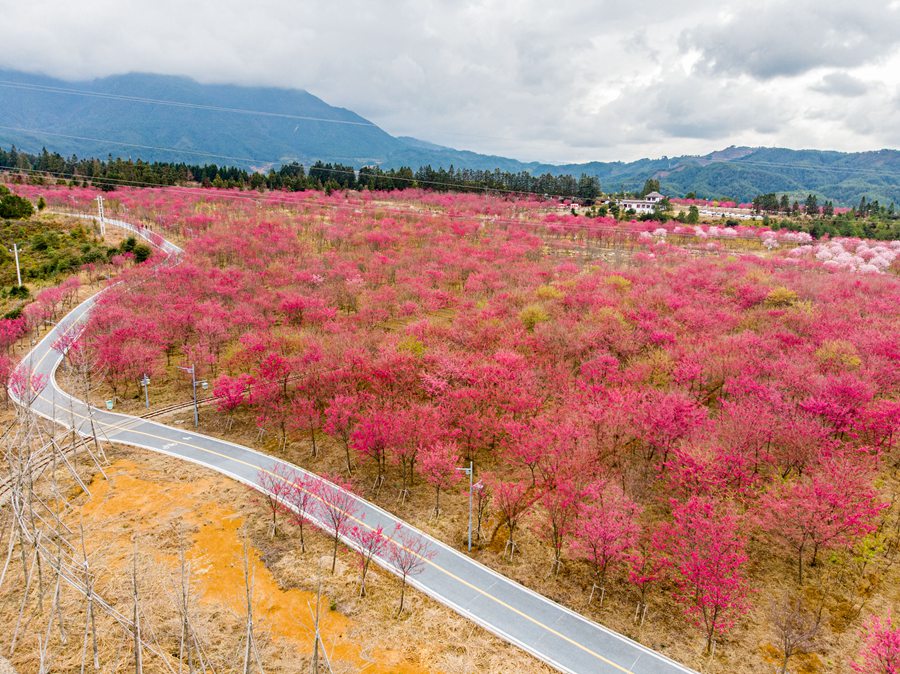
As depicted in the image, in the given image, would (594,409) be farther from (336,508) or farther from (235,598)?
(235,598)

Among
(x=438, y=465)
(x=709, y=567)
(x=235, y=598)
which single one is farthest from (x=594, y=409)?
(x=235, y=598)

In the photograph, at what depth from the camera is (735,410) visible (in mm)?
28688

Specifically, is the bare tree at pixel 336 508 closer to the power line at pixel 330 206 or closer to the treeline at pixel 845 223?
the power line at pixel 330 206

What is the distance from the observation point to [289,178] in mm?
118688

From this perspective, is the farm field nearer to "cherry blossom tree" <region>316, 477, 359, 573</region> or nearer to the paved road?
the paved road

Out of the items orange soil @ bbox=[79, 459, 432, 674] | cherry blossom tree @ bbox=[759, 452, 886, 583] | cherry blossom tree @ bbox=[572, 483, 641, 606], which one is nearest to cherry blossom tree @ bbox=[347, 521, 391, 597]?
orange soil @ bbox=[79, 459, 432, 674]

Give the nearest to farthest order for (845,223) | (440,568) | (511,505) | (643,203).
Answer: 1. (440,568)
2. (511,505)
3. (845,223)
4. (643,203)

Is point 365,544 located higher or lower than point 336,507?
lower

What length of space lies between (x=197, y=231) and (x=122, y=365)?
4630 cm

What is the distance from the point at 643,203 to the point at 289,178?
9278cm

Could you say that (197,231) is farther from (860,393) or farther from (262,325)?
(860,393)

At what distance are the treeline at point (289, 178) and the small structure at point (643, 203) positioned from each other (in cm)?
904

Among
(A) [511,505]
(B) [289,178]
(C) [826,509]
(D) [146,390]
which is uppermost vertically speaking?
(B) [289,178]

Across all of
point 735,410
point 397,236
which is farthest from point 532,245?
point 735,410
